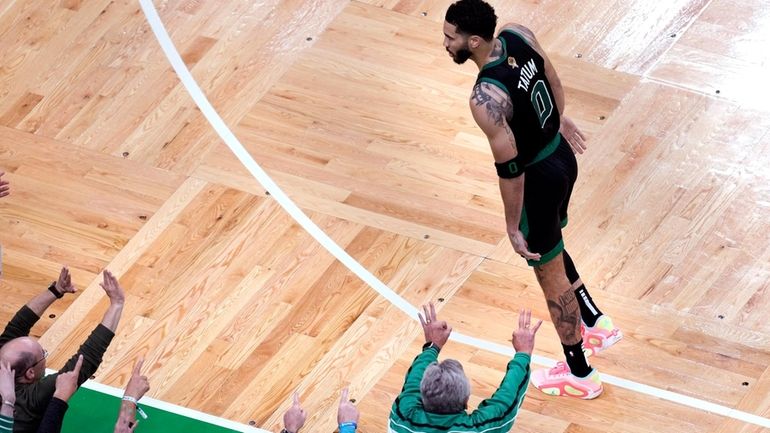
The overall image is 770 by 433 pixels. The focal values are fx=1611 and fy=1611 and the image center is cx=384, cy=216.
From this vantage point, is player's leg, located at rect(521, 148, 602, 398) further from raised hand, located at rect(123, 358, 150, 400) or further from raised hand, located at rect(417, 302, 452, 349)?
raised hand, located at rect(123, 358, 150, 400)

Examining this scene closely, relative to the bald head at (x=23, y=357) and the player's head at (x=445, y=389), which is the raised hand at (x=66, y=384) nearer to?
the bald head at (x=23, y=357)

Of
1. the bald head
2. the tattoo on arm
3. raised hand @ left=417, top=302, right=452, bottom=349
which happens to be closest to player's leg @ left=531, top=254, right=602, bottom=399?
the tattoo on arm

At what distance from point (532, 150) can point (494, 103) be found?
37 centimetres

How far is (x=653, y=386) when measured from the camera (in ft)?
25.4

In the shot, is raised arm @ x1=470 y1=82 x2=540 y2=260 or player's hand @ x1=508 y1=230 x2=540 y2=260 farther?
player's hand @ x1=508 y1=230 x2=540 y2=260

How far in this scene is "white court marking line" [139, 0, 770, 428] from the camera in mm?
7645

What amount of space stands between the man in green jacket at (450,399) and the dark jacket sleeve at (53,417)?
4.85 feet

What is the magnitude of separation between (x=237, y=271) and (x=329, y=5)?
8.12 feet

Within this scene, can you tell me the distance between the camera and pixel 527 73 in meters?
7.11

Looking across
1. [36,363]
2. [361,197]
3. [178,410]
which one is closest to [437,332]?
[178,410]

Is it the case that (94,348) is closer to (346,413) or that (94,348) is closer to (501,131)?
(346,413)

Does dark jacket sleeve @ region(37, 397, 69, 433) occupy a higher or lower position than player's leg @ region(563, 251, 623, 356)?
higher

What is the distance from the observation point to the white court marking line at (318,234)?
25.1ft

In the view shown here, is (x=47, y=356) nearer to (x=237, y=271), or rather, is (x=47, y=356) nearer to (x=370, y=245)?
(x=237, y=271)
